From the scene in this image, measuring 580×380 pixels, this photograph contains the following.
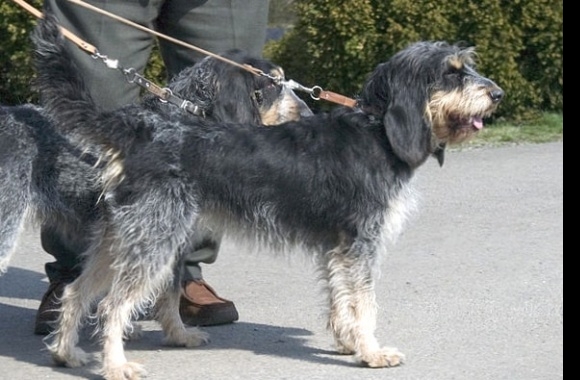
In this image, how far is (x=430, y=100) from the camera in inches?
215

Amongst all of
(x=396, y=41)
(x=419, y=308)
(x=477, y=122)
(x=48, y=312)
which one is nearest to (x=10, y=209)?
(x=48, y=312)

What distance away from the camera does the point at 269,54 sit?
12.5 metres

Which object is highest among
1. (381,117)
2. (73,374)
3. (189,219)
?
(381,117)

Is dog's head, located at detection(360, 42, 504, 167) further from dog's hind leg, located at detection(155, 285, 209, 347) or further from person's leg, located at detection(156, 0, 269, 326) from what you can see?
dog's hind leg, located at detection(155, 285, 209, 347)

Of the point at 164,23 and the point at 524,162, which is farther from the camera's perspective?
the point at 524,162

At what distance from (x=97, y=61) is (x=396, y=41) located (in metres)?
5.63

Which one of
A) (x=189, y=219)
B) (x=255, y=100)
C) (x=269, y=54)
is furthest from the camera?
(x=269, y=54)

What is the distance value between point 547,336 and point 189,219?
1950mm

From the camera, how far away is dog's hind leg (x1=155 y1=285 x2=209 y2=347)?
5.98 metres

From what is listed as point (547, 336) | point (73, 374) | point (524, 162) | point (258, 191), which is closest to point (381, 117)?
point (258, 191)

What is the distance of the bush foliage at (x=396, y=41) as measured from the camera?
11195 mm

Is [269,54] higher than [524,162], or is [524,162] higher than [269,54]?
[269,54]

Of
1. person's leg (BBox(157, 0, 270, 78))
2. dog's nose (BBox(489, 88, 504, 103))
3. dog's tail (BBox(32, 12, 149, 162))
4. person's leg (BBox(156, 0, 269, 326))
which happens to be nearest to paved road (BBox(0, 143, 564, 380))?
person's leg (BBox(156, 0, 269, 326))

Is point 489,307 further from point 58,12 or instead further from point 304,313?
point 58,12
